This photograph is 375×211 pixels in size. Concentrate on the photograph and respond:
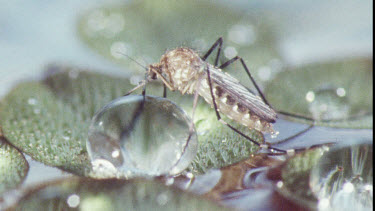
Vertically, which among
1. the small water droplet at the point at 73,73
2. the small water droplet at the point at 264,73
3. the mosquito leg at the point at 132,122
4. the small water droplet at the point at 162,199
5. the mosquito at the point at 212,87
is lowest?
the small water droplet at the point at 73,73

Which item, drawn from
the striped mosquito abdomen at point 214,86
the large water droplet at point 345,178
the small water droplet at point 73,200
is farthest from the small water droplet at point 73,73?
the large water droplet at point 345,178

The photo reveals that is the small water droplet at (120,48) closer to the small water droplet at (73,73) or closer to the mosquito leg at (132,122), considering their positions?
the small water droplet at (73,73)

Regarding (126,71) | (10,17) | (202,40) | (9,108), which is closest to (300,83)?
(202,40)

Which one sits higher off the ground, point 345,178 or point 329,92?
point 329,92

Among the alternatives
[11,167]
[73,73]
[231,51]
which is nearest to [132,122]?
[11,167]

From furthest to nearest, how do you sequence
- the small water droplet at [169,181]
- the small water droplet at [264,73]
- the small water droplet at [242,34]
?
1. the small water droplet at [242,34]
2. the small water droplet at [264,73]
3. the small water droplet at [169,181]

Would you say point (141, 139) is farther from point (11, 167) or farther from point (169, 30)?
point (169, 30)
